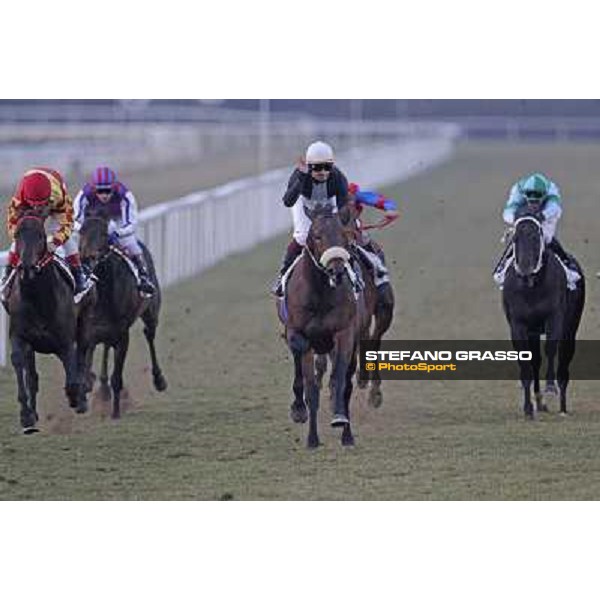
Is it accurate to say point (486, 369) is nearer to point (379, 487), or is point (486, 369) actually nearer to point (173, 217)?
point (379, 487)

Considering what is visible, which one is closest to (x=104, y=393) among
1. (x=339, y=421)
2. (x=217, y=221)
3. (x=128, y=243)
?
(x=128, y=243)

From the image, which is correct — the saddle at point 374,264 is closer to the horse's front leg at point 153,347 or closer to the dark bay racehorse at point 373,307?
the dark bay racehorse at point 373,307

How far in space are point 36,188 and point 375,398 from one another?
9.39ft

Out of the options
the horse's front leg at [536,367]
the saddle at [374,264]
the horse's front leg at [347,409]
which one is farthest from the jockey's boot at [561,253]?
the horse's front leg at [347,409]

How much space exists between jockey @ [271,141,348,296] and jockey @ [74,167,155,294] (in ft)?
5.19

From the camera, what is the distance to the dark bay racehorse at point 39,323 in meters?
→ 10.3

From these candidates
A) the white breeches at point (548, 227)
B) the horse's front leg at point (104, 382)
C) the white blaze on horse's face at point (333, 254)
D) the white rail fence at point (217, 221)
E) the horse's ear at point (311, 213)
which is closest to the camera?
the white blaze on horse's face at point (333, 254)

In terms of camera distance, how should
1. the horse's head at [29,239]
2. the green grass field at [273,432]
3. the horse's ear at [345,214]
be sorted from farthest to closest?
the horse's ear at [345,214] → the horse's head at [29,239] → the green grass field at [273,432]

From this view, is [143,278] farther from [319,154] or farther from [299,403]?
[319,154]

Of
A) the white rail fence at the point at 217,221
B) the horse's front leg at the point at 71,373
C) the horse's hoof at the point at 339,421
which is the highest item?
the horse's front leg at the point at 71,373

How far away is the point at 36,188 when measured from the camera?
10141 mm

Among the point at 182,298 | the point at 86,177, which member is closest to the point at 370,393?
the point at 182,298

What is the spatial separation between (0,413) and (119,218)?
1424 millimetres

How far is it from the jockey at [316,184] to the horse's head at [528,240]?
1.51 m
